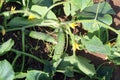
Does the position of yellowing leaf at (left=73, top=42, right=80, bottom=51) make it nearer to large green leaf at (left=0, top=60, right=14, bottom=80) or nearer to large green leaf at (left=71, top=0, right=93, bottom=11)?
large green leaf at (left=71, top=0, right=93, bottom=11)

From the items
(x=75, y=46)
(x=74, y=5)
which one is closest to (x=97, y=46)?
(x=75, y=46)

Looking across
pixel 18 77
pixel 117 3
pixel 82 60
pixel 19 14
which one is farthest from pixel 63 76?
pixel 117 3

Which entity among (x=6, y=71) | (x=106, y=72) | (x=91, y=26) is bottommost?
(x=106, y=72)

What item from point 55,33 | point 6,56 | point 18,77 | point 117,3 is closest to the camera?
point 18,77

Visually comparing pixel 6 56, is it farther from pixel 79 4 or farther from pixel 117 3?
pixel 117 3

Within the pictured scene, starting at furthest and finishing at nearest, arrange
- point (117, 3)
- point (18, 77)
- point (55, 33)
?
1. point (117, 3)
2. point (55, 33)
3. point (18, 77)

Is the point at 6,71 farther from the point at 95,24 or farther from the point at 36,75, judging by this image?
the point at 95,24

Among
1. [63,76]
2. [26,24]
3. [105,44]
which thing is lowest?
[63,76]
